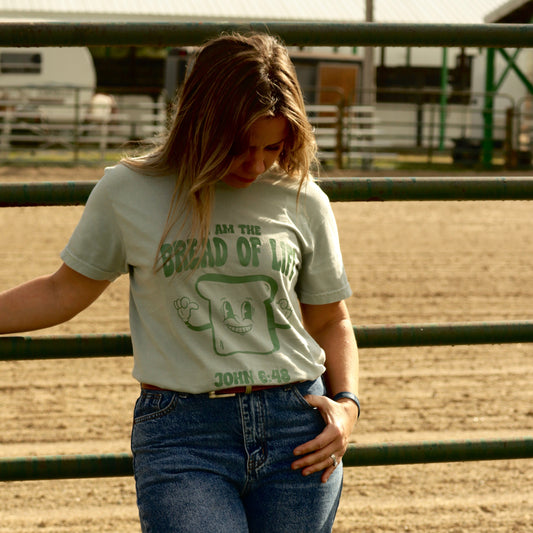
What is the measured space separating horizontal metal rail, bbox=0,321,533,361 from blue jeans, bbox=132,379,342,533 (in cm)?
26

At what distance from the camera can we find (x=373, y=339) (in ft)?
6.41

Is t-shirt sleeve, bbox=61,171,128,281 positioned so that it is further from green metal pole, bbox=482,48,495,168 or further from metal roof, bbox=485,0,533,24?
metal roof, bbox=485,0,533,24

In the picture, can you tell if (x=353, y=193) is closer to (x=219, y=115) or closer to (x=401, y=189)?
(x=401, y=189)

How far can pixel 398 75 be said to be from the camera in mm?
25750


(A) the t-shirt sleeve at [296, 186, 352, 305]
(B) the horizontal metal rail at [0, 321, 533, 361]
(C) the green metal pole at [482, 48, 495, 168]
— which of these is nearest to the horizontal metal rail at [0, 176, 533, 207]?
(A) the t-shirt sleeve at [296, 186, 352, 305]

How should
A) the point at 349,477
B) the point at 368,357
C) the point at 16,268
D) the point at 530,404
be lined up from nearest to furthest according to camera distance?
the point at 349,477
the point at 530,404
the point at 368,357
the point at 16,268

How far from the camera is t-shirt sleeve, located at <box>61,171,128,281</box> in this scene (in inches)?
62.9

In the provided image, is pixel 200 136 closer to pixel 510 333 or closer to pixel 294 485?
pixel 294 485

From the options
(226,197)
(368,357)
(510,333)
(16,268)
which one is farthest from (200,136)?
(16,268)

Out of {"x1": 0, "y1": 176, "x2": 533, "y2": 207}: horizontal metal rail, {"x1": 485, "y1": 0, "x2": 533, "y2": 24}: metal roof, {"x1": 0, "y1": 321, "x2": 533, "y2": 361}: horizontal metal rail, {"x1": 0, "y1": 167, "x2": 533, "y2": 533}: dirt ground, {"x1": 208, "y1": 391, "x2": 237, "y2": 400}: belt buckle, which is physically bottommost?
{"x1": 0, "y1": 167, "x2": 533, "y2": 533}: dirt ground

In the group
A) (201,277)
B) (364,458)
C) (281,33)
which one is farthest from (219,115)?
(364,458)

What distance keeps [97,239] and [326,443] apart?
1.79ft

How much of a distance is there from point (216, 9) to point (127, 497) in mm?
20674

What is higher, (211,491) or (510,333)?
(510,333)
